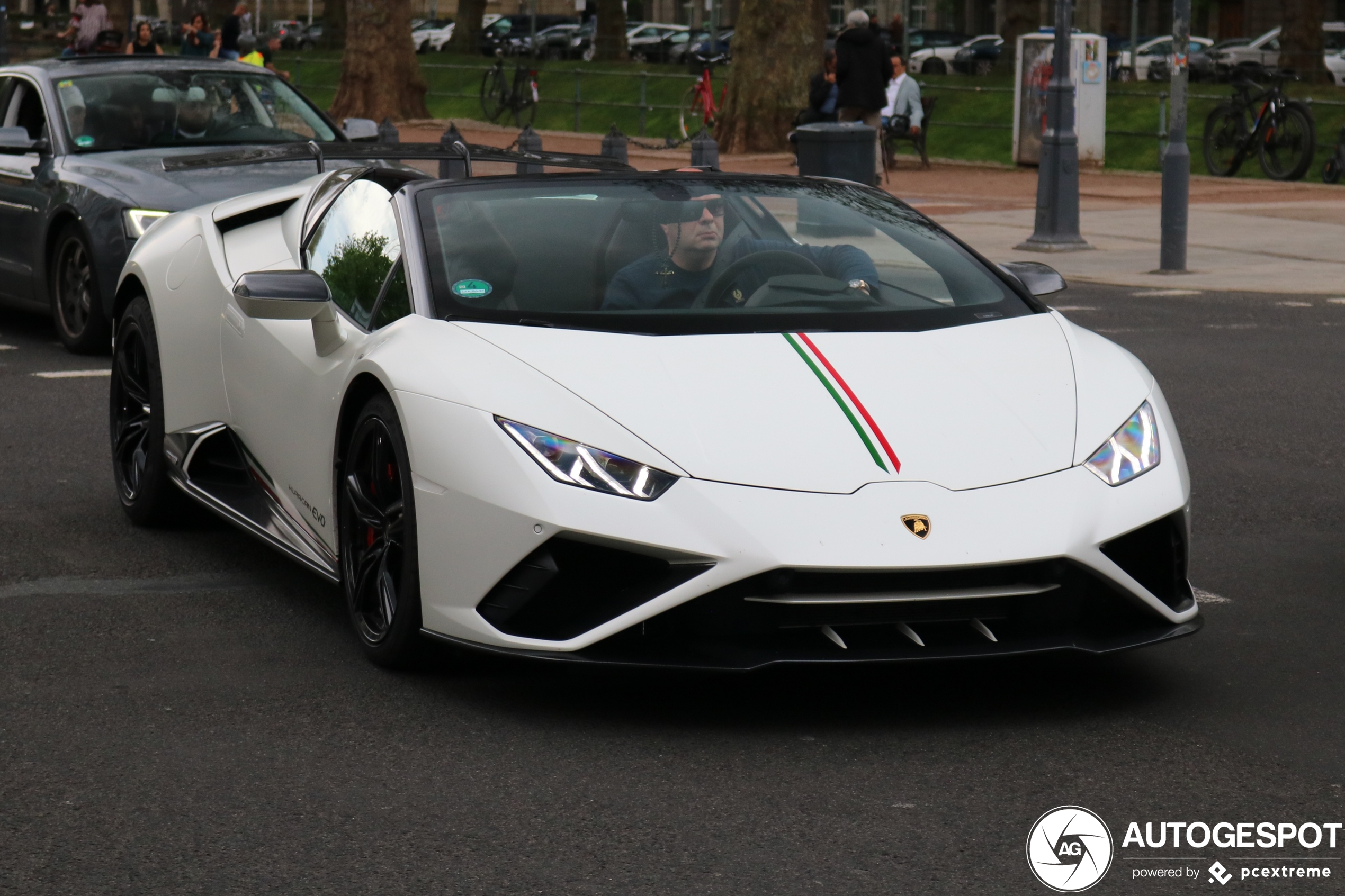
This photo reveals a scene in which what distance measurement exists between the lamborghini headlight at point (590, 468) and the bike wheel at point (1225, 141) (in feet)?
72.6

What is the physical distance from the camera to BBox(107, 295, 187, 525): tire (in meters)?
6.79

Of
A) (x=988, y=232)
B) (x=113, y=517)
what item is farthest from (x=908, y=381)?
(x=988, y=232)

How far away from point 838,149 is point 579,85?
19829 mm

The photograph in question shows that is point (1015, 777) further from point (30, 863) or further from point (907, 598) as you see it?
point (30, 863)

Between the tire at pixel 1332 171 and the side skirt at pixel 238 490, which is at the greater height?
the side skirt at pixel 238 490

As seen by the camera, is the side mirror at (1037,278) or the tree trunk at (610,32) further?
the tree trunk at (610,32)

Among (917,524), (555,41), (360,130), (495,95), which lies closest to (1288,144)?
(360,130)

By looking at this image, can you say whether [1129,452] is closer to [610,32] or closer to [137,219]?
[137,219]

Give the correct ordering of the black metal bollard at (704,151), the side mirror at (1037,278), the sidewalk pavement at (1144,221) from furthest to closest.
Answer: the black metal bollard at (704,151) → the sidewalk pavement at (1144,221) → the side mirror at (1037,278)

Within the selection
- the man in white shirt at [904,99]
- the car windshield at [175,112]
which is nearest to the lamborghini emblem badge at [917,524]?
the car windshield at [175,112]

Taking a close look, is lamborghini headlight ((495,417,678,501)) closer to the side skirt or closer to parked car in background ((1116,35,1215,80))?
the side skirt

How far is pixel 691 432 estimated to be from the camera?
4.65 meters

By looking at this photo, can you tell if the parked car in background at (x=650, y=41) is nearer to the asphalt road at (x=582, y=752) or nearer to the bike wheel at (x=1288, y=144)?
the bike wheel at (x=1288, y=144)

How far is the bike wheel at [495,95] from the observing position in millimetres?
38844
